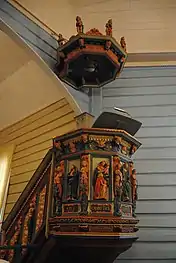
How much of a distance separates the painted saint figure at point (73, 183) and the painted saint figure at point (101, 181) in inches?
6.9

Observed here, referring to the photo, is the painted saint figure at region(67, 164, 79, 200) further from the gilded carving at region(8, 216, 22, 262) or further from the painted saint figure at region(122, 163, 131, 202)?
the gilded carving at region(8, 216, 22, 262)

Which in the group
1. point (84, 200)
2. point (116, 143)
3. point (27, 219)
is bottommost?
point (27, 219)

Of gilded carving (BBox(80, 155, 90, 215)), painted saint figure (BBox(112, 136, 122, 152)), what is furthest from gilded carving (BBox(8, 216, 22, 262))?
painted saint figure (BBox(112, 136, 122, 152))

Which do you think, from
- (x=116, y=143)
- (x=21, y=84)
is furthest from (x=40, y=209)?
(x=21, y=84)

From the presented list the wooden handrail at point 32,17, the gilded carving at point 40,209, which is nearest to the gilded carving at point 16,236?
the gilded carving at point 40,209

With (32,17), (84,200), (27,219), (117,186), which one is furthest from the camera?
(32,17)

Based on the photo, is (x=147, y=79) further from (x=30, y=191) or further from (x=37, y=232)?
(x=37, y=232)

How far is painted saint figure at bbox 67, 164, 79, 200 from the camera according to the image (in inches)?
110

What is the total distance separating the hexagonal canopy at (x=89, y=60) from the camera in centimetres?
350

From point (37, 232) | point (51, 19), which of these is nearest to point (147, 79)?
point (51, 19)

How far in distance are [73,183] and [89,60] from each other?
61.4 inches

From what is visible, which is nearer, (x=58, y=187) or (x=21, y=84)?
(x=58, y=187)

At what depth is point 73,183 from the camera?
9.35 ft

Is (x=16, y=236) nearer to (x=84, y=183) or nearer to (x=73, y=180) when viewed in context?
(x=73, y=180)
